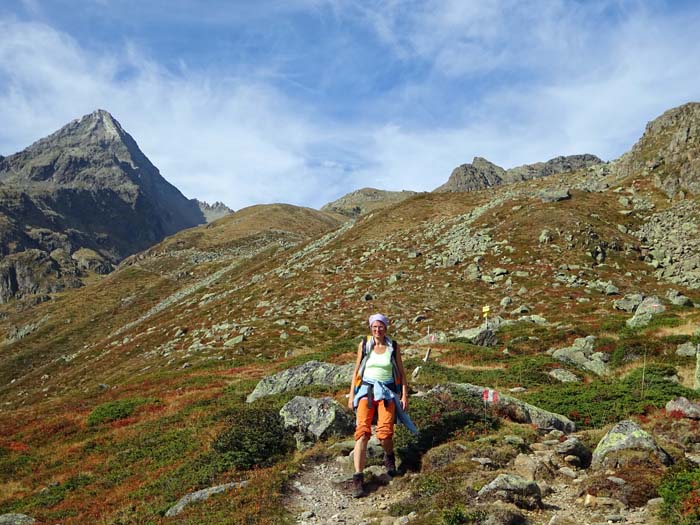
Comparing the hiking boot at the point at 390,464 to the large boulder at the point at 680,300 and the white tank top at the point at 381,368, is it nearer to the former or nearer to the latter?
the white tank top at the point at 381,368

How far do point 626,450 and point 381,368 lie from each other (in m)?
5.53

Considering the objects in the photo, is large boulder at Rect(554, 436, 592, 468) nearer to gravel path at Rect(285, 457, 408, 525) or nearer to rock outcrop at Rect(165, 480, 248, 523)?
gravel path at Rect(285, 457, 408, 525)

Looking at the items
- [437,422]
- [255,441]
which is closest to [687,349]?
[437,422]

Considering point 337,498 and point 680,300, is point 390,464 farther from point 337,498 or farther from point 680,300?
point 680,300

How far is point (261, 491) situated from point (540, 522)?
6210mm

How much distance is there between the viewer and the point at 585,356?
24.9 metres

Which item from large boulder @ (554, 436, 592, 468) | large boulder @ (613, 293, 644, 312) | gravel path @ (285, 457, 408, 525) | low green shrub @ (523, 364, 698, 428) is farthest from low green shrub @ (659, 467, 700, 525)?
large boulder @ (613, 293, 644, 312)

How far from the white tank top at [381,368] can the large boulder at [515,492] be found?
3.16m

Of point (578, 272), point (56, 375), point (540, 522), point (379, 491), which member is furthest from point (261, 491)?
point (56, 375)

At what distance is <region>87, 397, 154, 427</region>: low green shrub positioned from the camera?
2678 centimetres

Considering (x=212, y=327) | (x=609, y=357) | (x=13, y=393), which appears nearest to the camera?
(x=609, y=357)

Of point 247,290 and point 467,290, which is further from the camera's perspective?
point 247,290

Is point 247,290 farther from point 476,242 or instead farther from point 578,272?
point 578,272

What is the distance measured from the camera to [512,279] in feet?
143
